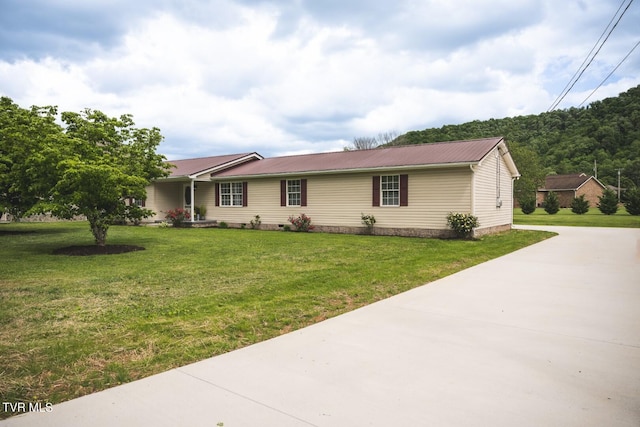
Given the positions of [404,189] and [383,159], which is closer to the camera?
[404,189]

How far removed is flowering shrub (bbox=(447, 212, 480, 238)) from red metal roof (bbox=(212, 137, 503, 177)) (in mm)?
1914

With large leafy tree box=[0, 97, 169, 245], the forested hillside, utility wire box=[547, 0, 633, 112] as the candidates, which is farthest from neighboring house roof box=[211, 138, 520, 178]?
the forested hillside

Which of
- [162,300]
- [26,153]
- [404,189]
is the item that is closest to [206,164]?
[26,153]

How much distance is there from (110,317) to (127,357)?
144cm

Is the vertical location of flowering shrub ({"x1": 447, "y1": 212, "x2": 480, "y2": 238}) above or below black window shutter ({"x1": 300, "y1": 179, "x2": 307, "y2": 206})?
below

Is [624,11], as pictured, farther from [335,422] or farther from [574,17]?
[335,422]

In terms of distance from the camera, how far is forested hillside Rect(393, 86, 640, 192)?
105 ft

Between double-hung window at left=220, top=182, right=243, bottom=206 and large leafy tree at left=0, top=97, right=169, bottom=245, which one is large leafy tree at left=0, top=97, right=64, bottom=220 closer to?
large leafy tree at left=0, top=97, right=169, bottom=245

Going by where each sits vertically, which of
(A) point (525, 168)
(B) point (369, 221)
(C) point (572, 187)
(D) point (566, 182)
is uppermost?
(A) point (525, 168)

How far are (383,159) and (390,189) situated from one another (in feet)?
5.41

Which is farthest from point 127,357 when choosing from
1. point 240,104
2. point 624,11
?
point 240,104

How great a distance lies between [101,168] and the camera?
991 cm

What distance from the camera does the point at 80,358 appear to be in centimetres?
353
